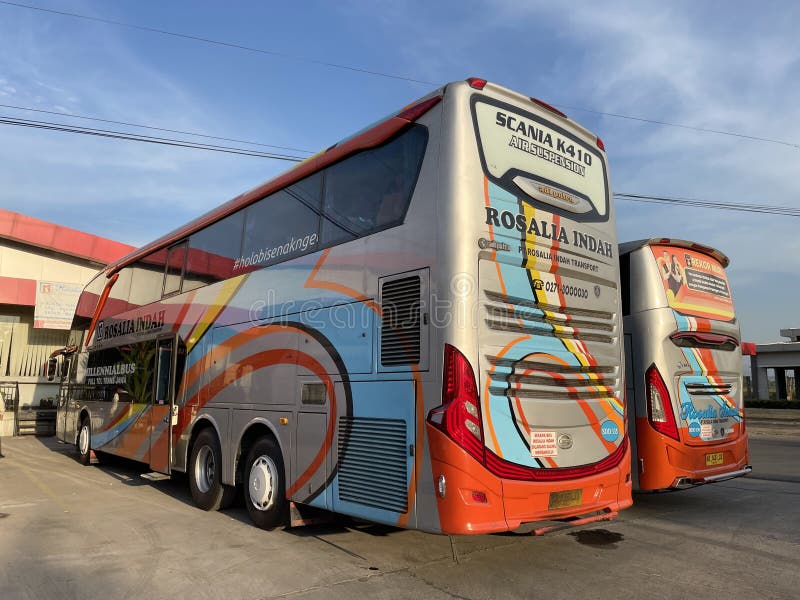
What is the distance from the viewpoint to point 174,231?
9.93m

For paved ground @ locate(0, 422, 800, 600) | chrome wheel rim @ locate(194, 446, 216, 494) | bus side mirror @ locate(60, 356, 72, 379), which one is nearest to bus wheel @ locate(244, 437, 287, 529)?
paved ground @ locate(0, 422, 800, 600)

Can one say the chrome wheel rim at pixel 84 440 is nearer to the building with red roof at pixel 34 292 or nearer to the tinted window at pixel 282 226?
the tinted window at pixel 282 226

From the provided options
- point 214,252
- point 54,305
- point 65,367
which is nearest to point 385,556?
point 214,252

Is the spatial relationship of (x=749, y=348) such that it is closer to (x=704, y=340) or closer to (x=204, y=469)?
(x=704, y=340)

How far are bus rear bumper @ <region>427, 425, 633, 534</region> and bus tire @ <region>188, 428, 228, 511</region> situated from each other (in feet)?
13.2

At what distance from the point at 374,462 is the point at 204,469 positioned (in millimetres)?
3971

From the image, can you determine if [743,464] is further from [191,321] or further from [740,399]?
[191,321]

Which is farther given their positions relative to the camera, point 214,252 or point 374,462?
point 214,252

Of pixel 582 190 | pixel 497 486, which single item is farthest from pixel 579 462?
pixel 582 190

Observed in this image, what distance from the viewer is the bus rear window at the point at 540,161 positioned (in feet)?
17.2

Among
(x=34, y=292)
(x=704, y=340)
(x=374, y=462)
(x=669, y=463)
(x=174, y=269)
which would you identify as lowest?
(x=669, y=463)

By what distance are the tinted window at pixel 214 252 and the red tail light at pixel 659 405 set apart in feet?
17.6

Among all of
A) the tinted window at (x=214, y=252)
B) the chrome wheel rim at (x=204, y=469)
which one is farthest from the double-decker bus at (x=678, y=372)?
the chrome wheel rim at (x=204, y=469)

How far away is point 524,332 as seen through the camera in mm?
5129
